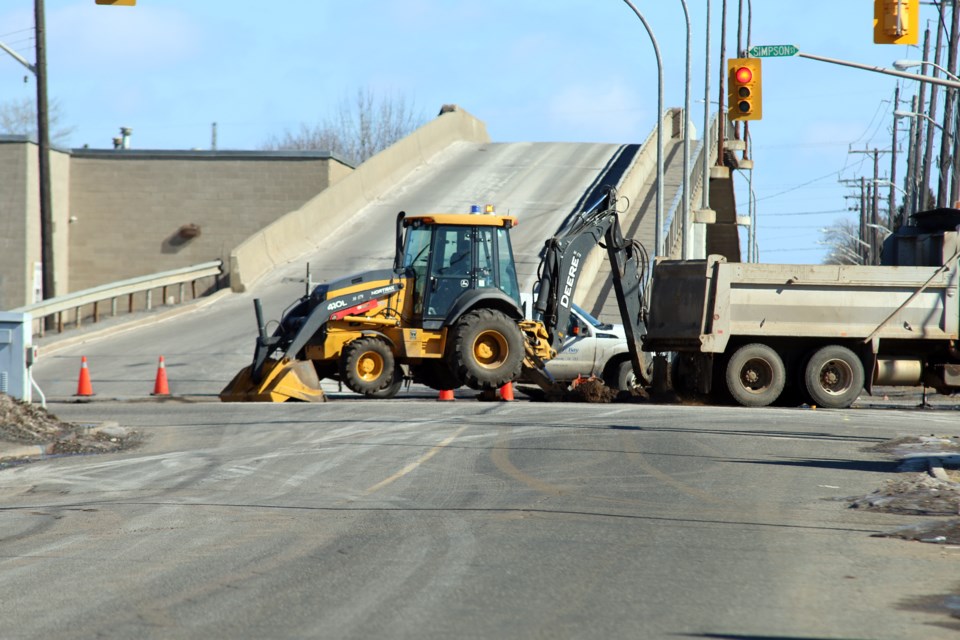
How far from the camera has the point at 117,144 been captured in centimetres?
5547

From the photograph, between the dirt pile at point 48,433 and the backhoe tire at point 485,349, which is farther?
the backhoe tire at point 485,349

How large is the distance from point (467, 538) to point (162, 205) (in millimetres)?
36954

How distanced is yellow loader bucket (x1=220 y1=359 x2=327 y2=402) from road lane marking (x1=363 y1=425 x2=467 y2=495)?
4835 mm

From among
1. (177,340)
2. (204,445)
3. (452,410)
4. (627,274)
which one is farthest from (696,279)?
(177,340)

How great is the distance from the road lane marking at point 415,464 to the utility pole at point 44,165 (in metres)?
19.1

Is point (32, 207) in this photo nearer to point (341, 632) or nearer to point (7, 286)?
point (7, 286)

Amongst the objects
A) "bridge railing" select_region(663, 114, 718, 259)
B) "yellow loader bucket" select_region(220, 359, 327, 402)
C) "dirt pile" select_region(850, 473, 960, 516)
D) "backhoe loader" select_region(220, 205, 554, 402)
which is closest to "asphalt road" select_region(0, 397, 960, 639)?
"dirt pile" select_region(850, 473, 960, 516)

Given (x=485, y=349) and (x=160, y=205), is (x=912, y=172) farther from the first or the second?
(x=485, y=349)

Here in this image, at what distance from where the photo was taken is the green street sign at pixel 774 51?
23312 mm

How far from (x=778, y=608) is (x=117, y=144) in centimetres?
5221

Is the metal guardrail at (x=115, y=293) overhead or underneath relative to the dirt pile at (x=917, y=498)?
overhead

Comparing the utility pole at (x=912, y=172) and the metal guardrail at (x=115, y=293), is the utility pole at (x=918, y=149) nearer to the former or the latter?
the utility pole at (x=912, y=172)

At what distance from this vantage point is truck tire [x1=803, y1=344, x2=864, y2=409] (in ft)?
70.9

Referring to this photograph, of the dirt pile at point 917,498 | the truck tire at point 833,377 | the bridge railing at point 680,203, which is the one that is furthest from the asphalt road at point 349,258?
the dirt pile at point 917,498
